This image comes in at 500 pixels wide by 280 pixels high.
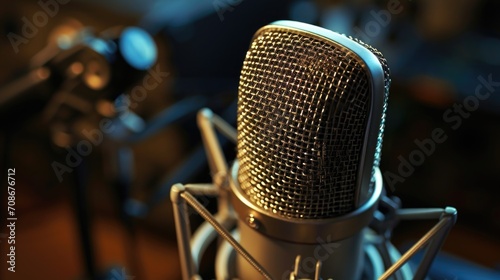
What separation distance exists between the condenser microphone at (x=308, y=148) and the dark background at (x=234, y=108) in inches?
26.1

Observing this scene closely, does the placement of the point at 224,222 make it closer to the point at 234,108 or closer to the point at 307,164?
the point at 307,164

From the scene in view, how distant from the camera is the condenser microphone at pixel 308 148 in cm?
42

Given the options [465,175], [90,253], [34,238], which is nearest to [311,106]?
[90,253]

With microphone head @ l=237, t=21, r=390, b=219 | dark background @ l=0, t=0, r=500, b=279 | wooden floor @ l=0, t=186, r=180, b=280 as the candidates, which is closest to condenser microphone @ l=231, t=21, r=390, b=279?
microphone head @ l=237, t=21, r=390, b=219

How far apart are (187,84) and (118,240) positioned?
63 cm

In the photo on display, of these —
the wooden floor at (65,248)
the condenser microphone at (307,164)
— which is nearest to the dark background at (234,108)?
the wooden floor at (65,248)

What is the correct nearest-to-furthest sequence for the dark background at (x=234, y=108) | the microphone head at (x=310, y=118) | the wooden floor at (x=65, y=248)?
the microphone head at (x=310, y=118), the dark background at (x=234, y=108), the wooden floor at (x=65, y=248)

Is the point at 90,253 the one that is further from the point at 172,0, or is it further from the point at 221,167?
the point at 172,0

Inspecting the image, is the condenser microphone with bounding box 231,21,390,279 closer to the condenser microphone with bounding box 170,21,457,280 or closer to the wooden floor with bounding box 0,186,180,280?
the condenser microphone with bounding box 170,21,457,280

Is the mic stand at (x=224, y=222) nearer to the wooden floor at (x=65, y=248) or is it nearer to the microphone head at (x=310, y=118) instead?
the microphone head at (x=310, y=118)

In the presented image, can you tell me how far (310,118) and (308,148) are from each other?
2 cm

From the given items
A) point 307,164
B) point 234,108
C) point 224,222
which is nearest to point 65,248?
point 234,108

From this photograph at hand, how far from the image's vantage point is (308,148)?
43 cm

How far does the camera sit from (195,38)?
1338 millimetres
